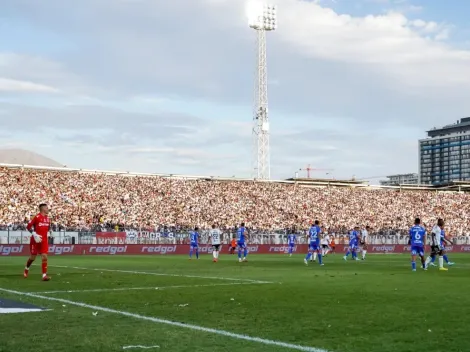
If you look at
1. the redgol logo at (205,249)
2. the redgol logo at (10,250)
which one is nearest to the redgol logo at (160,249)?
the redgol logo at (205,249)

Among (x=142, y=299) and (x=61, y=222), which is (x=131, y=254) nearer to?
(x=61, y=222)

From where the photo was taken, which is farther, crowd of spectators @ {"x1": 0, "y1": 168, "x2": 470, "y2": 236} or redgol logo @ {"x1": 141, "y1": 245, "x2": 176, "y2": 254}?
crowd of spectators @ {"x1": 0, "y1": 168, "x2": 470, "y2": 236}

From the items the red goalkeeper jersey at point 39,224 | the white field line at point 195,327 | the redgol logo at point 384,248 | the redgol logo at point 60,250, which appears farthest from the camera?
the redgol logo at point 384,248

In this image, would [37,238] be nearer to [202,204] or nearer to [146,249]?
[146,249]

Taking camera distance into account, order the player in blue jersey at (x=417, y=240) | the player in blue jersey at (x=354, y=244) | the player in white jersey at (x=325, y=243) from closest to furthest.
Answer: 1. the player in blue jersey at (x=417, y=240)
2. the player in white jersey at (x=325, y=243)
3. the player in blue jersey at (x=354, y=244)

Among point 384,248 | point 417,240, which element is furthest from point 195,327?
point 384,248

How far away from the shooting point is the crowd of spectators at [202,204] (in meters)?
61.1

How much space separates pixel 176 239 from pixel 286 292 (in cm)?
3940

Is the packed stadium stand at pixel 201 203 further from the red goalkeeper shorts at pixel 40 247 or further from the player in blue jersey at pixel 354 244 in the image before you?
the red goalkeeper shorts at pixel 40 247

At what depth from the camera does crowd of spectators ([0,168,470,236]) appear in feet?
200

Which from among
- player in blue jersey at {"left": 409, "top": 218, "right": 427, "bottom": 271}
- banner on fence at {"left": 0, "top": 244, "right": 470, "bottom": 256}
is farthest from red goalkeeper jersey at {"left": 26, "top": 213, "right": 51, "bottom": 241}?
banner on fence at {"left": 0, "top": 244, "right": 470, "bottom": 256}

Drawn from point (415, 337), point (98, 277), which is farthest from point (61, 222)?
point (415, 337)

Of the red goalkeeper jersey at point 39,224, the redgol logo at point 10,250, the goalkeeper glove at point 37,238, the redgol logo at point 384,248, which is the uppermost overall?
the red goalkeeper jersey at point 39,224

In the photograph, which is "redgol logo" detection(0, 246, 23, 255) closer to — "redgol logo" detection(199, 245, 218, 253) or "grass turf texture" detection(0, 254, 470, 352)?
"redgol logo" detection(199, 245, 218, 253)
